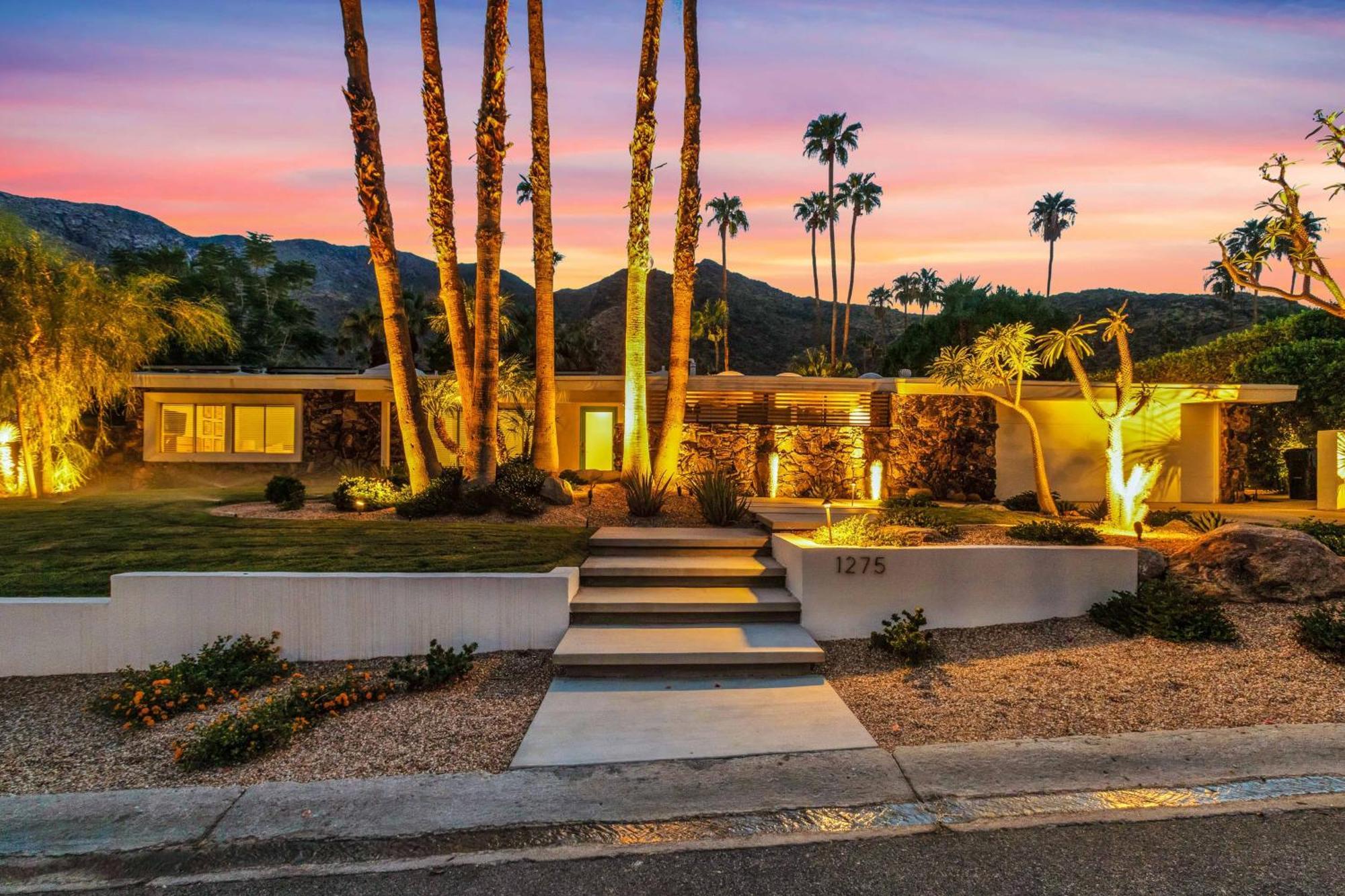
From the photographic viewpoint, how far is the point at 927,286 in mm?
61719

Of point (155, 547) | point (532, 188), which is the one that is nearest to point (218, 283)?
point (532, 188)

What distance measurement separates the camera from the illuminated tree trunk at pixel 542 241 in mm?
10773

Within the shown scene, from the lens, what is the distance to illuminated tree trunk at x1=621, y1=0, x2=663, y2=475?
10.5 m

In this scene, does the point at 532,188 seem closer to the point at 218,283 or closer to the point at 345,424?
the point at 345,424

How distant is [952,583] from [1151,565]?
6.98ft

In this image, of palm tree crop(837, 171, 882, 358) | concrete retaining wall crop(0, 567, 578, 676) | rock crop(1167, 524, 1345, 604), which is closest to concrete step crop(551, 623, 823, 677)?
concrete retaining wall crop(0, 567, 578, 676)

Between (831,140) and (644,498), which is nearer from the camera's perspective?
(644,498)

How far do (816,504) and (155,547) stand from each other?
8866 millimetres

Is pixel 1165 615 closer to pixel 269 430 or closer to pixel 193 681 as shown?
pixel 193 681

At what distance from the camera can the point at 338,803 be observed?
3428 millimetres

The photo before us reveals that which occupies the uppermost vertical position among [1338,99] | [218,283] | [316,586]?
[218,283]

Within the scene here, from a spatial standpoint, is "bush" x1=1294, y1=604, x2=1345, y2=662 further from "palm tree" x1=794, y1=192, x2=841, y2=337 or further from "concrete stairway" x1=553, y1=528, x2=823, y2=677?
"palm tree" x1=794, y1=192, x2=841, y2=337

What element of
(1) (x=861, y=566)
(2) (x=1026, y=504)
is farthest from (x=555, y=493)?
(2) (x=1026, y=504)

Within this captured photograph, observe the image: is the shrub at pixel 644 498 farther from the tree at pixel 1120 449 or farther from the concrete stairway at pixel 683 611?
the tree at pixel 1120 449
